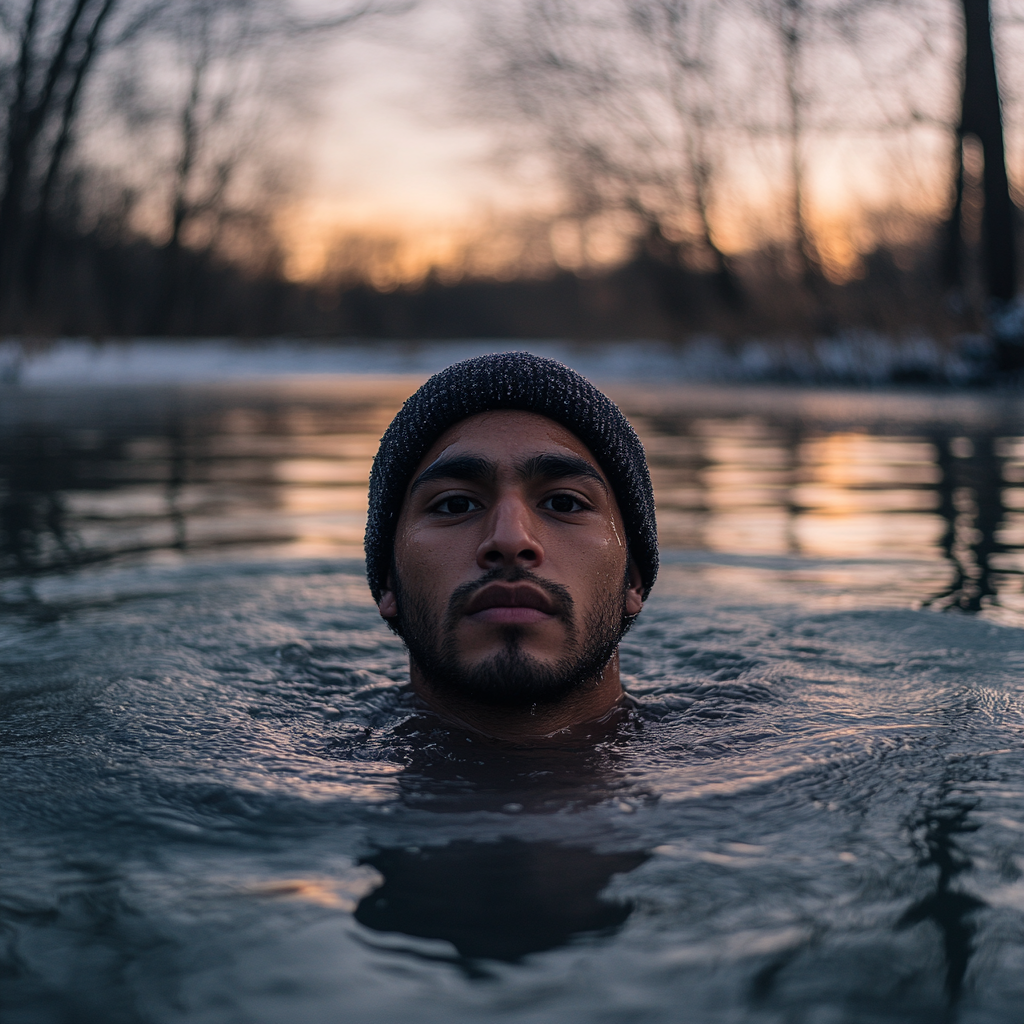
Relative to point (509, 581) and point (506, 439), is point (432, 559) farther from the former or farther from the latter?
point (506, 439)

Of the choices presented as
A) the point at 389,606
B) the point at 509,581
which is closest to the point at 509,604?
the point at 509,581

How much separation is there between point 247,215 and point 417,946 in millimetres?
29862

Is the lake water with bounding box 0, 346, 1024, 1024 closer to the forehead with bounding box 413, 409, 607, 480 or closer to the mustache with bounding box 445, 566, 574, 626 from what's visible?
the mustache with bounding box 445, 566, 574, 626

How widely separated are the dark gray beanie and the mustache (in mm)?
545

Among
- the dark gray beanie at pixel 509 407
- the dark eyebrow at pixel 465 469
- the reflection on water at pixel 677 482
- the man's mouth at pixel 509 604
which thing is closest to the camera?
the man's mouth at pixel 509 604

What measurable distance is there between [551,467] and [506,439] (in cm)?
14

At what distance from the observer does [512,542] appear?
2.26 m

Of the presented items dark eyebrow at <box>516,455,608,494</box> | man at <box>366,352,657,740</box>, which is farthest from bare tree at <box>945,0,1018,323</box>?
dark eyebrow at <box>516,455,608,494</box>

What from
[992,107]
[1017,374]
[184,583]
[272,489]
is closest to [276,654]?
[184,583]

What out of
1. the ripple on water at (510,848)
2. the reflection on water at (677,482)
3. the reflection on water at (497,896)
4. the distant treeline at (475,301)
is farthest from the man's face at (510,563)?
the distant treeline at (475,301)

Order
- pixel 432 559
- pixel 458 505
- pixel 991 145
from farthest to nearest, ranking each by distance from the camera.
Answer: pixel 991 145 → pixel 458 505 → pixel 432 559

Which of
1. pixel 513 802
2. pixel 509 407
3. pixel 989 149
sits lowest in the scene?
pixel 513 802

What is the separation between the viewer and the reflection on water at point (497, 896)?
1513 millimetres

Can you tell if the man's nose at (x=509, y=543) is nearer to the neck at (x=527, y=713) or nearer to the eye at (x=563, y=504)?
the eye at (x=563, y=504)
